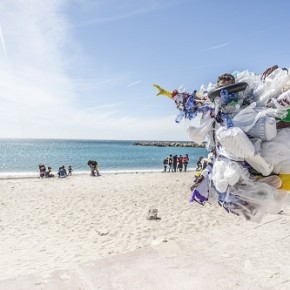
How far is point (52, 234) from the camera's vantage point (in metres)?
11.1

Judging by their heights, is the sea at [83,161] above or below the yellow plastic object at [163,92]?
below

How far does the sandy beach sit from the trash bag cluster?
67 cm

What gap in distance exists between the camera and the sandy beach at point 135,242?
6480mm

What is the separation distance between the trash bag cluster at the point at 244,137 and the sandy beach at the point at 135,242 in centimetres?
67

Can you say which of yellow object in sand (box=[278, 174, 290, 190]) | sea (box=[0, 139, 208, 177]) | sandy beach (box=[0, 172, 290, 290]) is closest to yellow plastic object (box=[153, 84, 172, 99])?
yellow object in sand (box=[278, 174, 290, 190])

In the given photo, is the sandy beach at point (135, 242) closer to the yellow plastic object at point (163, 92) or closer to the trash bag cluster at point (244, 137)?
the trash bag cluster at point (244, 137)

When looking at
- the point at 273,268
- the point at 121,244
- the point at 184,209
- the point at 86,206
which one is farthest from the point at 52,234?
the point at 273,268

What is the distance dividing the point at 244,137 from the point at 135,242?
7711mm

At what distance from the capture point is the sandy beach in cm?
648

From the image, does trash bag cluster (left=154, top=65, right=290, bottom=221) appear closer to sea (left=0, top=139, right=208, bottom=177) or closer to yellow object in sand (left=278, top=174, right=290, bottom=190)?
yellow object in sand (left=278, top=174, right=290, bottom=190)

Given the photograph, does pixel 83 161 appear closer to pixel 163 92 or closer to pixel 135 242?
pixel 135 242

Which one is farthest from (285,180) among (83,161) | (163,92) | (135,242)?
(83,161)

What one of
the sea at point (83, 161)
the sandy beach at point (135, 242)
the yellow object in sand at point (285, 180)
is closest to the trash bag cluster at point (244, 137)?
the yellow object in sand at point (285, 180)

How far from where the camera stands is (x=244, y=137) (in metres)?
2.65
